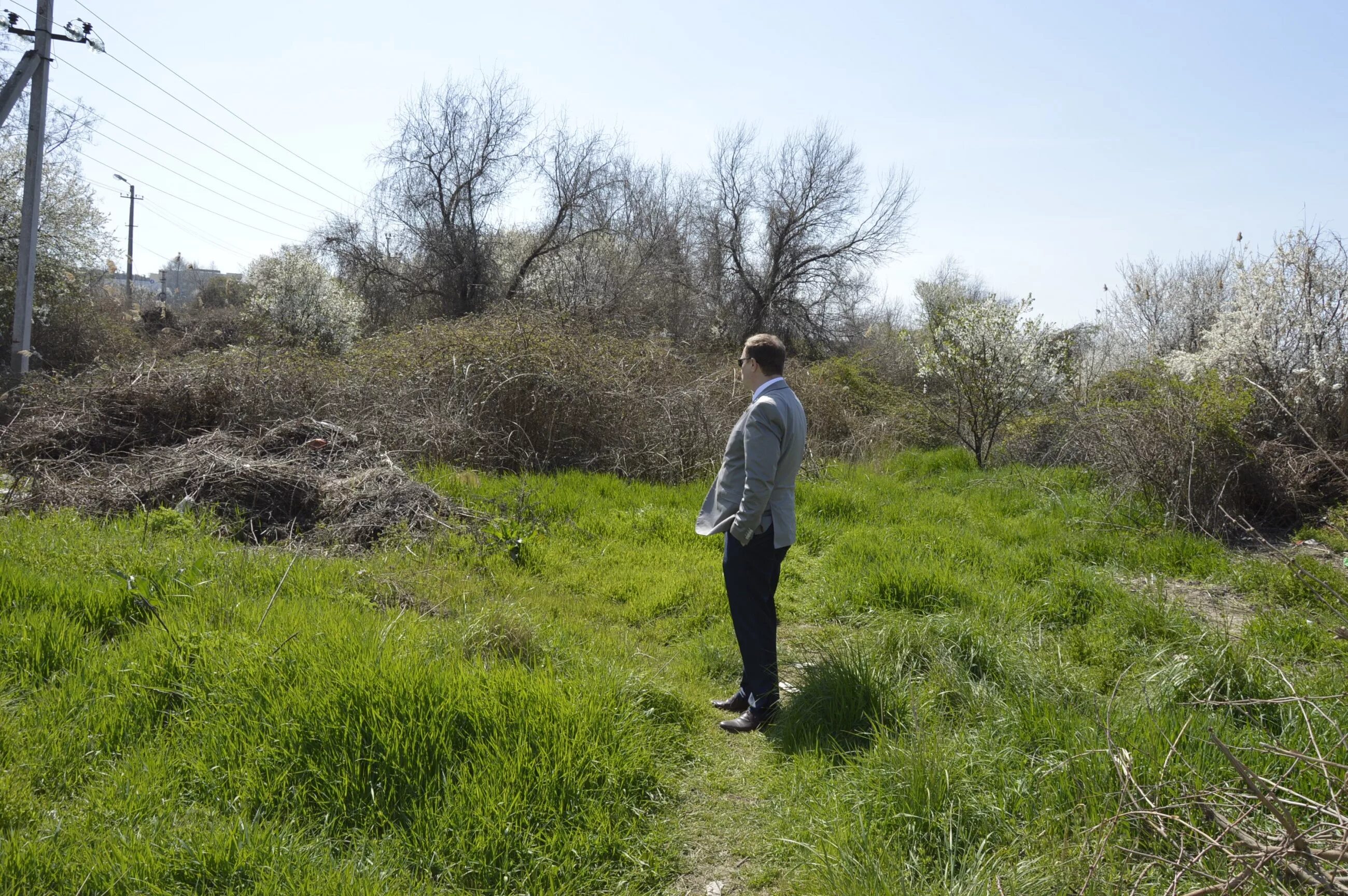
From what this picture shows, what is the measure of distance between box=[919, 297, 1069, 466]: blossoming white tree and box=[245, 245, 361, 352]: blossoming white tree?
→ 22.7m

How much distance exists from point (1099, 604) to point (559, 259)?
28736 millimetres

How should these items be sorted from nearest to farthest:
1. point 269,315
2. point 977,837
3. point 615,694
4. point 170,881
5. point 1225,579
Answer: point 170,881 → point 977,837 → point 615,694 → point 1225,579 → point 269,315

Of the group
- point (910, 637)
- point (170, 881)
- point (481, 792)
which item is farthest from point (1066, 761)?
point (170, 881)

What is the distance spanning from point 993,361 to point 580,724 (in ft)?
38.3

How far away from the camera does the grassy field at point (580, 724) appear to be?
2.81m

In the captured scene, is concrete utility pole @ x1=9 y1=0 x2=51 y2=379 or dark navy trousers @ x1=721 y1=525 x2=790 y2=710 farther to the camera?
concrete utility pole @ x1=9 y1=0 x2=51 y2=379

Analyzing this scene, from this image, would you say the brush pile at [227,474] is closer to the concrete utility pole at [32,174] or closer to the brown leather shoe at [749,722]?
the brown leather shoe at [749,722]

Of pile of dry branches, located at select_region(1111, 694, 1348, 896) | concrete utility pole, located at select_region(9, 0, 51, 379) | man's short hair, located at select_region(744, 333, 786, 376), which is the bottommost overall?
pile of dry branches, located at select_region(1111, 694, 1348, 896)

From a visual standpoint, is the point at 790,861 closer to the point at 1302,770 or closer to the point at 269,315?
the point at 1302,770

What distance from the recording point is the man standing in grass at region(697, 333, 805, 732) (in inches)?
161

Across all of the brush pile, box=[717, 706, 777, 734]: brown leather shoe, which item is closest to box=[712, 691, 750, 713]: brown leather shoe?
box=[717, 706, 777, 734]: brown leather shoe

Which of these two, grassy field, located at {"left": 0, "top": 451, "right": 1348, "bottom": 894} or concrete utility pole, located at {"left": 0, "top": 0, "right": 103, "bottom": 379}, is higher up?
concrete utility pole, located at {"left": 0, "top": 0, "right": 103, "bottom": 379}

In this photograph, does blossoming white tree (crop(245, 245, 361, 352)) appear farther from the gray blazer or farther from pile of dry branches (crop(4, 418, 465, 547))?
the gray blazer

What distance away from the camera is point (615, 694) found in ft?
13.2
